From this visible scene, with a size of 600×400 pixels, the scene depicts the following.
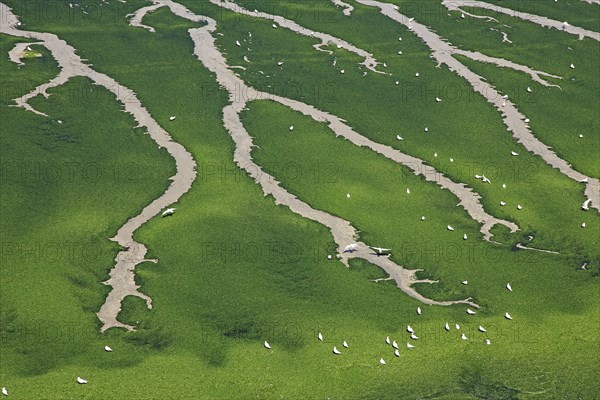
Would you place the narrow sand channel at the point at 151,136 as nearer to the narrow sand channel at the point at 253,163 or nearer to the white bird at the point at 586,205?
the narrow sand channel at the point at 253,163

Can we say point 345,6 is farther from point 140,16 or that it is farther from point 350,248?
point 350,248

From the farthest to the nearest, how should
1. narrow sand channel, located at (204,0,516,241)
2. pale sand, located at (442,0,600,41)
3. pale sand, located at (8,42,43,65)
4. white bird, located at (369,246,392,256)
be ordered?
1. pale sand, located at (442,0,600,41)
2. pale sand, located at (8,42,43,65)
3. narrow sand channel, located at (204,0,516,241)
4. white bird, located at (369,246,392,256)

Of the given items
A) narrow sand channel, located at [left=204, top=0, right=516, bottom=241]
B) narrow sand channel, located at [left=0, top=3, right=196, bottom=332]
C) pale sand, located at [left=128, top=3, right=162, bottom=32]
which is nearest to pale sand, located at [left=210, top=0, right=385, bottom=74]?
pale sand, located at [left=128, top=3, right=162, bottom=32]

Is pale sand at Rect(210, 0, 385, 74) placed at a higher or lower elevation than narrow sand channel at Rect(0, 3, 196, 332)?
higher

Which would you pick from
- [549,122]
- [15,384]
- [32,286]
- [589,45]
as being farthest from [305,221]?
[589,45]

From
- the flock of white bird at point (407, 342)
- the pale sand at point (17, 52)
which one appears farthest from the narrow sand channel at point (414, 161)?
the pale sand at point (17, 52)

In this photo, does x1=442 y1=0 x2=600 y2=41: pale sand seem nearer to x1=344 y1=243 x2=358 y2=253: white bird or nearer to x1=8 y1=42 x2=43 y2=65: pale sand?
x1=8 y1=42 x2=43 y2=65: pale sand
